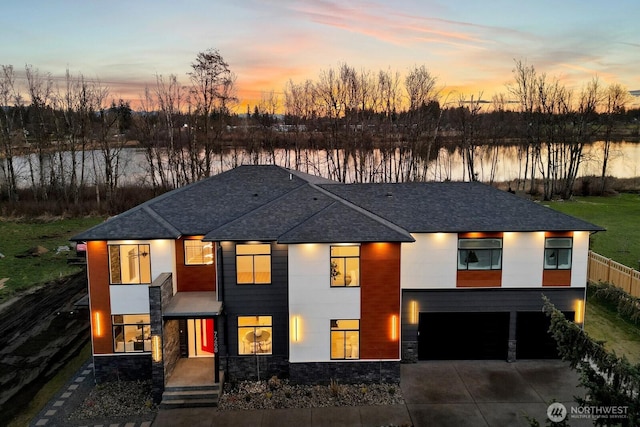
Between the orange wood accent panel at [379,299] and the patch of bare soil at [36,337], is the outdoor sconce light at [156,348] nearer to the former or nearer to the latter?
the patch of bare soil at [36,337]

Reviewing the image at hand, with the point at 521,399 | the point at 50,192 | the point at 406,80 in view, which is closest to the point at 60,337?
the point at 521,399

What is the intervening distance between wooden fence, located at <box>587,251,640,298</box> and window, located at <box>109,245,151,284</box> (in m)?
19.4

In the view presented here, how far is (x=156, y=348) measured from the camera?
1305 centimetres

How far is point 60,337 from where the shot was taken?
1748cm

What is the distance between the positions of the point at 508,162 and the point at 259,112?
44104 millimetres

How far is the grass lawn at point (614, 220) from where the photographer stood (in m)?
25.2

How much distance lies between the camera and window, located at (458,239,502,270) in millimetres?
15211

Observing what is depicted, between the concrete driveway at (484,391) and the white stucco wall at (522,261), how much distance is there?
2785 mm

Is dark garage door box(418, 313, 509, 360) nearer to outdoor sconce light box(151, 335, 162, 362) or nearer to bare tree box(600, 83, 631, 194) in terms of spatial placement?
outdoor sconce light box(151, 335, 162, 362)

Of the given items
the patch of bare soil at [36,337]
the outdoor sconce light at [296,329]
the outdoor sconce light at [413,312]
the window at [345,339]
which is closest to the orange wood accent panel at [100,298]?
the patch of bare soil at [36,337]

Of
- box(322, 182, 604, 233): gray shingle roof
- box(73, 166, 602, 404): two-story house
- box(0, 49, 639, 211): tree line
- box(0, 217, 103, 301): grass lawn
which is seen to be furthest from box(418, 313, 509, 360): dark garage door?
box(0, 49, 639, 211): tree line

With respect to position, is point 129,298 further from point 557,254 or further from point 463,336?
point 557,254

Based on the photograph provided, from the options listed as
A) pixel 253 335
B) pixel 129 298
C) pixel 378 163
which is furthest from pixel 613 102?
pixel 129 298

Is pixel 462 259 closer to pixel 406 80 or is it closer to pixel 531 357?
pixel 531 357
